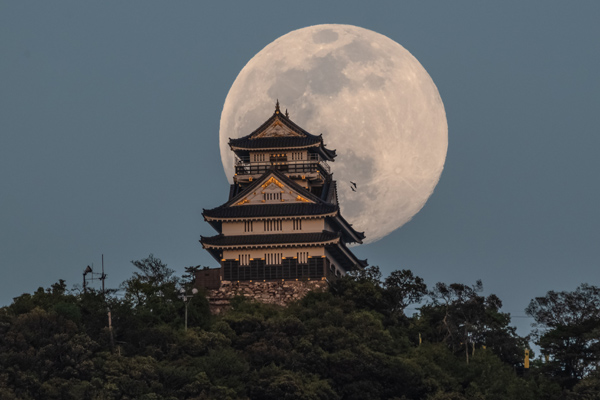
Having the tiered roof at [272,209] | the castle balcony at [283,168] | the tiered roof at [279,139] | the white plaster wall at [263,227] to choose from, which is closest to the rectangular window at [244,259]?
the white plaster wall at [263,227]

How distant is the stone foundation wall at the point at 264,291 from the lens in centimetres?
11606

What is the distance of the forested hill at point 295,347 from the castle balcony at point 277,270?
3.28m

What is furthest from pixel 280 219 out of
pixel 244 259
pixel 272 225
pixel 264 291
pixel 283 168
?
pixel 283 168

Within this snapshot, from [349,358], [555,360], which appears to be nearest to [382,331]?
[349,358]

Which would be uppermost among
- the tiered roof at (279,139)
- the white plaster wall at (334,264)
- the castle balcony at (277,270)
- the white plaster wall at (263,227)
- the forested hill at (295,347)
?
the tiered roof at (279,139)

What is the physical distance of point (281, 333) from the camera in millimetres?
105750

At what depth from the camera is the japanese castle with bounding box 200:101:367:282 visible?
11794cm

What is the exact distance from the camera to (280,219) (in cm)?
11900

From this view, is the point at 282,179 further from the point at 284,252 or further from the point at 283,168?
the point at 284,252

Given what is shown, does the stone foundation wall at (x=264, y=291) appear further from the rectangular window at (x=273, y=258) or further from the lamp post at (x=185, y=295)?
the lamp post at (x=185, y=295)

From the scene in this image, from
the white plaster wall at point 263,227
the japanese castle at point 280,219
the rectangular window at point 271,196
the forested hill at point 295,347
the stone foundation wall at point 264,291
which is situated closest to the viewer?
the forested hill at point 295,347

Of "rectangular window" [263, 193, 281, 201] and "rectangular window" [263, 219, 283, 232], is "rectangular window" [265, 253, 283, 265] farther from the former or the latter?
"rectangular window" [263, 193, 281, 201]

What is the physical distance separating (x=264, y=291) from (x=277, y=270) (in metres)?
2.16

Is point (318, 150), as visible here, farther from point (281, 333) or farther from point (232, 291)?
point (281, 333)
